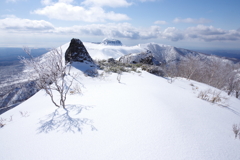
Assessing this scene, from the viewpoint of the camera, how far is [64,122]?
3248mm

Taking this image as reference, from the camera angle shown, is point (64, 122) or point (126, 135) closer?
point (126, 135)

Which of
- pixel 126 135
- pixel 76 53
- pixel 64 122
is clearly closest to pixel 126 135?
pixel 126 135

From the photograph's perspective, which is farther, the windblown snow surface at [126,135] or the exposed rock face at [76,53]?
the exposed rock face at [76,53]

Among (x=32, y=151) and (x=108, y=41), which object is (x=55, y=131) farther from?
(x=108, y=41)

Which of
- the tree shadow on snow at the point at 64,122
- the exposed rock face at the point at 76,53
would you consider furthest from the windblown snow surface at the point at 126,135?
the exposed rock face at the point at 76,53

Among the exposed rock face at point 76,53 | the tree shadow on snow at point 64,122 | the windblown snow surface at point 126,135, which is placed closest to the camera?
the windblown snow surface at point 126,135

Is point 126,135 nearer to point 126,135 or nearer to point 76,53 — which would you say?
point 126,135

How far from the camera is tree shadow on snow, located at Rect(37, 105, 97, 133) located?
2938 millimetres

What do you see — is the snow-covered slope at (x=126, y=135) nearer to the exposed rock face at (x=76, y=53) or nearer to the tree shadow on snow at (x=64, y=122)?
the tree shadow on snow at (x=64, y=122)

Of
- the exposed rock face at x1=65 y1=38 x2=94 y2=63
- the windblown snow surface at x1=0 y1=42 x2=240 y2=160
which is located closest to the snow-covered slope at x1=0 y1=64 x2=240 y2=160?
the windblown snow surface at x1=0 y1=42 x2=240 y2=160

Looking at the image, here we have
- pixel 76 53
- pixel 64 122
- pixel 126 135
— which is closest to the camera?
pixel 126 135

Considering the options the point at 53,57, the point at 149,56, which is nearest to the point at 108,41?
the point at 149,56

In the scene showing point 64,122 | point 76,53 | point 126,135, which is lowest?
point 64,122

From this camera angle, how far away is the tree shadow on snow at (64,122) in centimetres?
294
